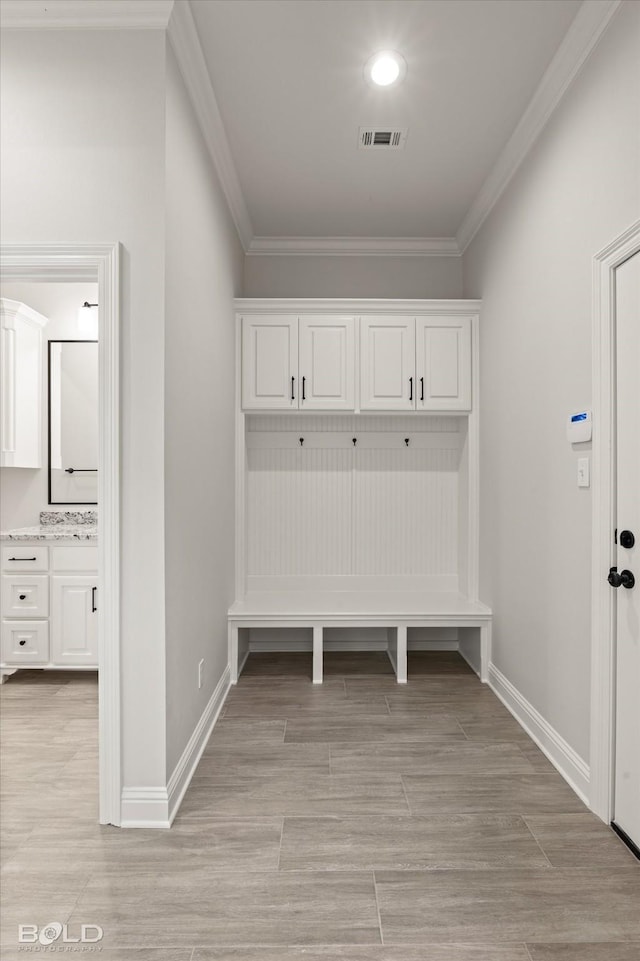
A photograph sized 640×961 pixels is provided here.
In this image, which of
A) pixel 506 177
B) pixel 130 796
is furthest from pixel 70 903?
pixel 506 177

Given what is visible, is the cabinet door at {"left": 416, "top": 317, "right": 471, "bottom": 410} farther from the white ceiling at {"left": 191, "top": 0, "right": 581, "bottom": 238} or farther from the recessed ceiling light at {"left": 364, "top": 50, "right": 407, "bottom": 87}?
the recessed ceiling light at {"left": 364, "top": 50, "right": 407, "bottom": 87}

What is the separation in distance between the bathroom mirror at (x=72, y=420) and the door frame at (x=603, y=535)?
10.6ft

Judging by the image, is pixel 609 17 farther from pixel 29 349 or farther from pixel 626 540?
pixel 29 349

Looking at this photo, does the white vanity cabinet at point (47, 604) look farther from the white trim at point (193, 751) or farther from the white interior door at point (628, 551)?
the white interior door at point (628, 551)

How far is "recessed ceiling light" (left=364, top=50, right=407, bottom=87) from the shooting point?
2369mm

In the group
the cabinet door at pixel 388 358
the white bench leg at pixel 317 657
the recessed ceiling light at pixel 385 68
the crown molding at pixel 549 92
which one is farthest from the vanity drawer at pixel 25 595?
the crown molding at pixel 549 92

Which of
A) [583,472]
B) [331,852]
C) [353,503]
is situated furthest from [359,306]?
[331,852]

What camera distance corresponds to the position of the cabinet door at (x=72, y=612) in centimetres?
358

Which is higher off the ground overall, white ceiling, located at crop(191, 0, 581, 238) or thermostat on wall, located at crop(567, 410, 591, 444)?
white ceiling, located at crop(191, 0, 581, 238)

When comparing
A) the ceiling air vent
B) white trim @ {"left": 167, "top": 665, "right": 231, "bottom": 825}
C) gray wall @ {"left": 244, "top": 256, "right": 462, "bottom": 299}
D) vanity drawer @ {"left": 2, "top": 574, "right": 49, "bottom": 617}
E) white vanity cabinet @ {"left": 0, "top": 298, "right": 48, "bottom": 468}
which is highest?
the ceiling air vent

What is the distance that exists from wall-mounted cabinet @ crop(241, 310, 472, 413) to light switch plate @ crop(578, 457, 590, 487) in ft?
5.53

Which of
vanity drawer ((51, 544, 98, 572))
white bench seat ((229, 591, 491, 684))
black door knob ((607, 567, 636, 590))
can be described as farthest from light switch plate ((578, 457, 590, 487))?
vanity drawer ((51, 544, 98, 572))

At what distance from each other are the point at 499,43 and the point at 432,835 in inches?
120

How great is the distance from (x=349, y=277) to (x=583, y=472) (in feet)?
8.56
